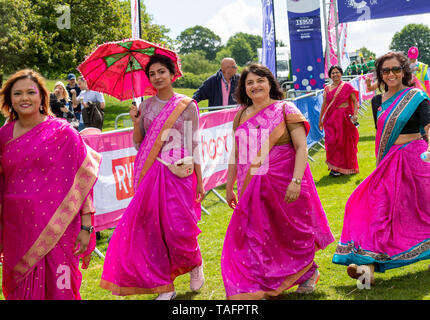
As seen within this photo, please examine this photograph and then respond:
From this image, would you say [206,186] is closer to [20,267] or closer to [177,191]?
[177,191]

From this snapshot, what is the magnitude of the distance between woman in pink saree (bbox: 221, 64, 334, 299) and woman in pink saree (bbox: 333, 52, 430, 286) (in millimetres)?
529

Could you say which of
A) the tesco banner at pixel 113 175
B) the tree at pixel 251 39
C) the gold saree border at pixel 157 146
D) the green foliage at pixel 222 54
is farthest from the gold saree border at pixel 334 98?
the tree at pixel 251 39

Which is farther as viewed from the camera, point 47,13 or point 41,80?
point 47,13

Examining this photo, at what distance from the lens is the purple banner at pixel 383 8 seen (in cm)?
1617

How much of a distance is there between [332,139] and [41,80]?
24.4 feet

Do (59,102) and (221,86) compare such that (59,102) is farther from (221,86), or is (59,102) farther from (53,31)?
(53,31)

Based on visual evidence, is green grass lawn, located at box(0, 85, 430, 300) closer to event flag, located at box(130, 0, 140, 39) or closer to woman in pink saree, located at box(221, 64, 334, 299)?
woman in pink saree, located at box(221, 64, 334, 299)

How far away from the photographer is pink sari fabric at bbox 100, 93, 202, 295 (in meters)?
4.46

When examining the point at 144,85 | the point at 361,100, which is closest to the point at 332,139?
the point at 144,85

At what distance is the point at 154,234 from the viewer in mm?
4582

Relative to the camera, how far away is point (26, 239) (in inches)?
137

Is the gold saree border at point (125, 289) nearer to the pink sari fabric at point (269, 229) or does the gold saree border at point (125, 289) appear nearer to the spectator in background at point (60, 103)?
the pink sari fabric at point (269, 229)

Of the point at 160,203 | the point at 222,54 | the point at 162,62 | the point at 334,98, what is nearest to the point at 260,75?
the point at 162,62

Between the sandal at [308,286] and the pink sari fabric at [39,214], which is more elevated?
the pink sari fabric at [39,214]
